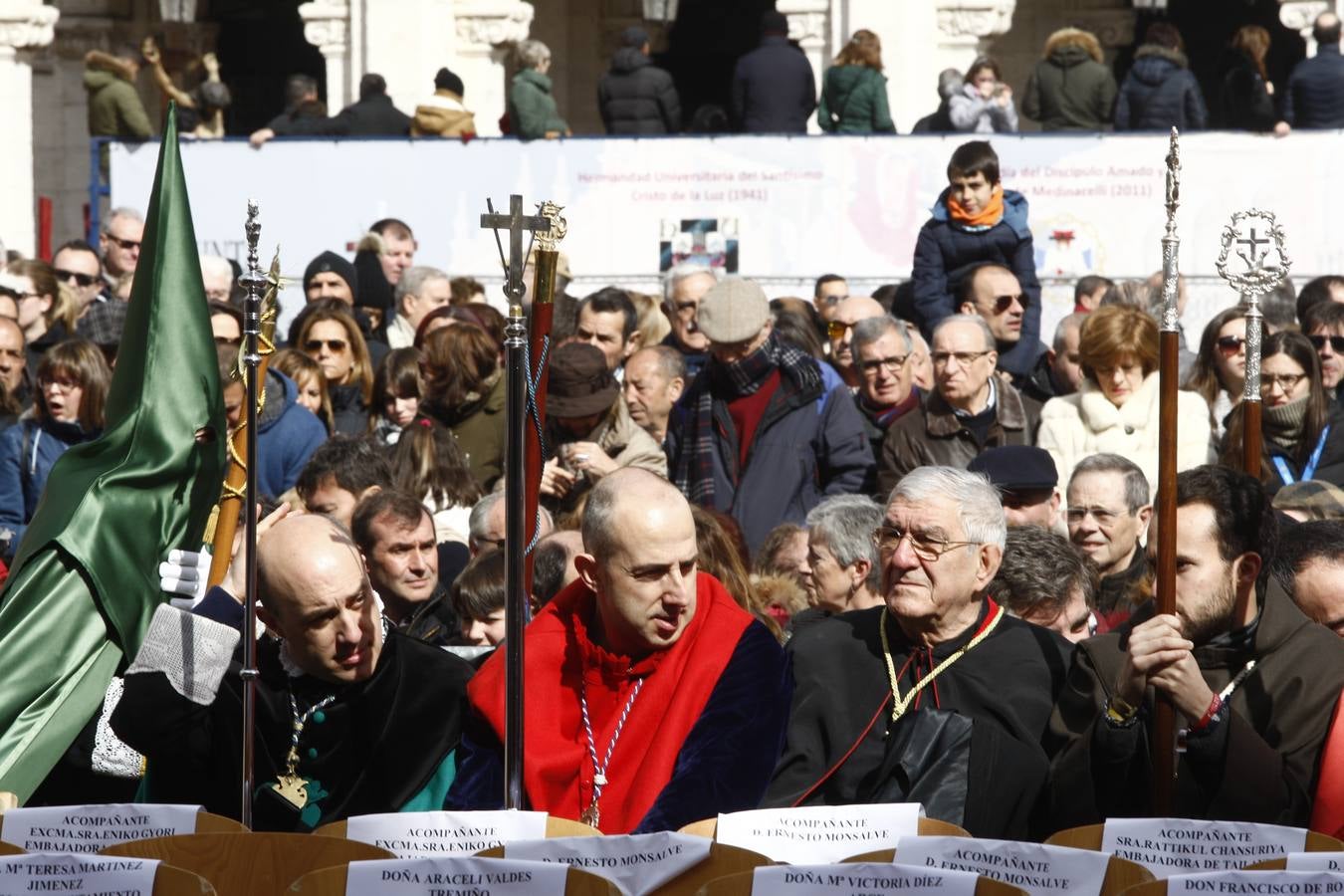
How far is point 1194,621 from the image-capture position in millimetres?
4938

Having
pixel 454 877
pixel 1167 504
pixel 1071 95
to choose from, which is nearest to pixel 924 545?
pixel 1167 504

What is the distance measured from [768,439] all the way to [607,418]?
59 centimetres

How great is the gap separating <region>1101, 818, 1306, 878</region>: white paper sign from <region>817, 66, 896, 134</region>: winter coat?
1056 cm

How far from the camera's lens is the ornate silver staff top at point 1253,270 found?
227 inches

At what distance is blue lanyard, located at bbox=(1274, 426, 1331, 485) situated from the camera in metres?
7.76

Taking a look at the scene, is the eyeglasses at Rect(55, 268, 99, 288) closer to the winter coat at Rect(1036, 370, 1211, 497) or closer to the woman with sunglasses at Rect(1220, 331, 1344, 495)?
the winter coat at Rect(1036, 370, 1211, 497)

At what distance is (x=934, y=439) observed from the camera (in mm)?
8039

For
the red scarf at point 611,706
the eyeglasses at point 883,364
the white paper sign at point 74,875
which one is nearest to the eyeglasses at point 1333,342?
the eyeglasses at point 883,364

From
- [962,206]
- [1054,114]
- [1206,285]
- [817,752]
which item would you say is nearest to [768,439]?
[962,206]

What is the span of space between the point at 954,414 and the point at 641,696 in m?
3.21

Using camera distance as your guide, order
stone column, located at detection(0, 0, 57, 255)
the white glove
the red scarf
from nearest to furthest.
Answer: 1. the red scarf
2. the white glove
3. stone column, located at detection(0, 0, 57, 255)

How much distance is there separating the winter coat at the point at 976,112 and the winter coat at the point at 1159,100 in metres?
0.82

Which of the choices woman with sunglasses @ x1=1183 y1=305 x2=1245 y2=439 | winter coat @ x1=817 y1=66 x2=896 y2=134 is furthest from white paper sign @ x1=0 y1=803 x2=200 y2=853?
winter coat @ x1=817 y1=66 x2=896 y2=134

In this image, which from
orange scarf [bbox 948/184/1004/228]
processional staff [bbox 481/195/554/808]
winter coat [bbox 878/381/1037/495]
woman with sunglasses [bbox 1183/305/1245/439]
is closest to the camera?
processional staff [bbox 481/195/554/808]
